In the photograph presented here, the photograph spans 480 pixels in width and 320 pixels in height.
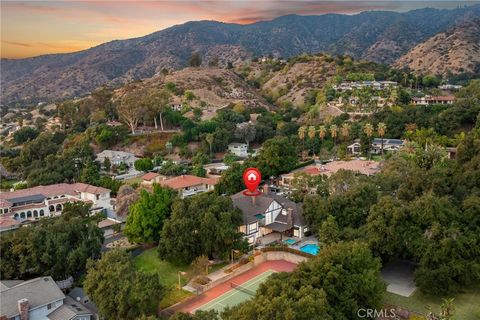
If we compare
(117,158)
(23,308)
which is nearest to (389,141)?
(117,158)

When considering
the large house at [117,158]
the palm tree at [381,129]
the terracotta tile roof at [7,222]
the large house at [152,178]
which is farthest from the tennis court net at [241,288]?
the large house at [117,158]

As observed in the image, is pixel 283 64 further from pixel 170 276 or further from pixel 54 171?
pixel 170 276

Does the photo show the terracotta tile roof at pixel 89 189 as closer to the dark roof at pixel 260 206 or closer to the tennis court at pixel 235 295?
the dark roof at pixel 260 206

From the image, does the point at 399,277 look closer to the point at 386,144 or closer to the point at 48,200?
the point at 386,144

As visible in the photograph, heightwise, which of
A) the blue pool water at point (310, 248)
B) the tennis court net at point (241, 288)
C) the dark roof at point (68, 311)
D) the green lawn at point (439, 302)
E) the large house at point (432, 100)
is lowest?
the green lawn at point (439, 302)

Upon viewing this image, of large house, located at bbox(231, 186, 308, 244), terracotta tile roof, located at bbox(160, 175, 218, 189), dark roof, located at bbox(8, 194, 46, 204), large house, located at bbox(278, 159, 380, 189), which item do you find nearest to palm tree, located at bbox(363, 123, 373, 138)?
large house, located at bbox(278, 159, 380, 189)

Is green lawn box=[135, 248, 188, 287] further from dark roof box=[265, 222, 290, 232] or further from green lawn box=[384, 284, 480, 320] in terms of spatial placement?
green lawn box=[384, 284, 480, 320]

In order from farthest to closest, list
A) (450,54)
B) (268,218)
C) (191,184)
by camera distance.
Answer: (450,54)
(191,184)
(268,218)
